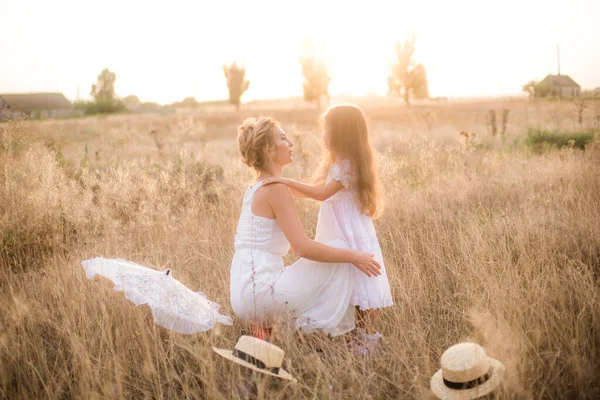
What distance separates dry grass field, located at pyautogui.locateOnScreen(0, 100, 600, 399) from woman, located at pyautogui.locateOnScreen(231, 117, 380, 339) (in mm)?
180

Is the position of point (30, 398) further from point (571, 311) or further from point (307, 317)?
point (571, 311)

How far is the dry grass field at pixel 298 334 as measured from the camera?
212 cm

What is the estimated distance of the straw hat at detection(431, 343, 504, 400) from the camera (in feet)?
5.77

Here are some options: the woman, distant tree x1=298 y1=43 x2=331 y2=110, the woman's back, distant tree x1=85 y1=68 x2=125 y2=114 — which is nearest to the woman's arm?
the woman

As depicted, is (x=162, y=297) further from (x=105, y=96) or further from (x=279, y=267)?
(x=105, y=96)

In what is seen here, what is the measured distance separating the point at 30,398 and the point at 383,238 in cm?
277

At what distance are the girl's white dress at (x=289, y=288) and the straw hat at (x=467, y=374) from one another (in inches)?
30.2

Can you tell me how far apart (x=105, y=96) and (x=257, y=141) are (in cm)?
5958

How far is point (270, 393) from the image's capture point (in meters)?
2.04

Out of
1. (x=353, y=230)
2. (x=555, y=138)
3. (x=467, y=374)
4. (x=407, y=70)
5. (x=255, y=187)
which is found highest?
(x=407, y=70)

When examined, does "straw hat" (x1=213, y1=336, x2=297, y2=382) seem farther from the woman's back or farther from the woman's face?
the woman's face

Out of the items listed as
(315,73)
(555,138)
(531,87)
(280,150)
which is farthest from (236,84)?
(280,150)

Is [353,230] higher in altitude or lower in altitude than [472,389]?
higher

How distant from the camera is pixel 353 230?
105 inches
